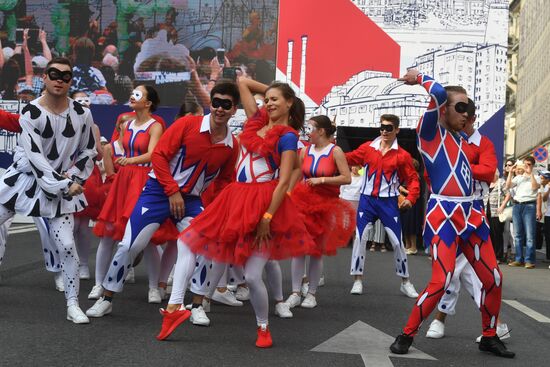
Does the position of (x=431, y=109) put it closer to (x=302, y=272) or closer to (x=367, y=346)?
(x=367, y=346)

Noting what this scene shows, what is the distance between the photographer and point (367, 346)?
610cm

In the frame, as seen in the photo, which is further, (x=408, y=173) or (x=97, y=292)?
(x=408, y=173)

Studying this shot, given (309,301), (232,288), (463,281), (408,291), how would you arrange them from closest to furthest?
(463,281) → (309,301) → (232,288) → (408,291)

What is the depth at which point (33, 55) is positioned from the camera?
25109 mm

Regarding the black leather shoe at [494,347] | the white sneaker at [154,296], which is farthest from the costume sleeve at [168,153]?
the black leather shoe at [494,347]

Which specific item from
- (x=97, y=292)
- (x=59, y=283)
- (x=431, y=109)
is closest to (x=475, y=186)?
(x=431, y=109)

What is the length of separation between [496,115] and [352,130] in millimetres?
3798

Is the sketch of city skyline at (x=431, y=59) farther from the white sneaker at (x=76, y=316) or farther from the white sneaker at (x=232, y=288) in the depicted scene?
the white sneaker at (x=76, y=316)

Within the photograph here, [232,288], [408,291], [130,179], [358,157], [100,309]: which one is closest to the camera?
[100,309]

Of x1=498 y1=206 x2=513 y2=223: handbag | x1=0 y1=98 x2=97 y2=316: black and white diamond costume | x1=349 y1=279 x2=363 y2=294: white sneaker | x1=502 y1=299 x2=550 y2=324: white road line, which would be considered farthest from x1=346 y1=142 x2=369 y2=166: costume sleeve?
x1=498 y1=206 x2=513 y2=223: handbag

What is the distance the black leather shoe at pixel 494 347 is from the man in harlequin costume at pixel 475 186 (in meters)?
0.32

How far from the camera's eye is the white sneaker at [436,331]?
21.7 ft

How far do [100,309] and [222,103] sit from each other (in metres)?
1.93

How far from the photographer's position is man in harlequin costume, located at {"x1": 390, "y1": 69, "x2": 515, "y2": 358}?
5781 millimetres
